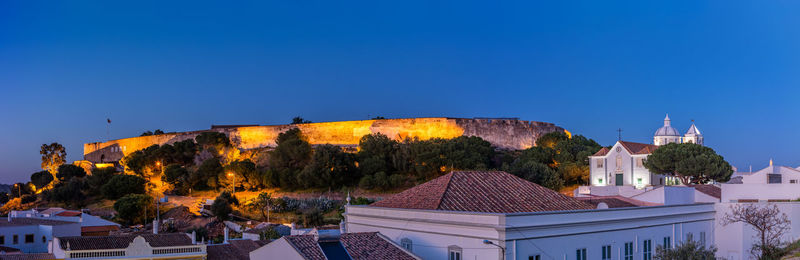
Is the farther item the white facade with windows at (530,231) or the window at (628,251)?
the window at (628,251)

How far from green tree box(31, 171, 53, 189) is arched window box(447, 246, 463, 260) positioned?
61755 mm

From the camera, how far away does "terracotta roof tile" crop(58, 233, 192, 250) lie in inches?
862

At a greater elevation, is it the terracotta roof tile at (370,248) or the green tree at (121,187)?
the terracotta roof tile at (370,248)

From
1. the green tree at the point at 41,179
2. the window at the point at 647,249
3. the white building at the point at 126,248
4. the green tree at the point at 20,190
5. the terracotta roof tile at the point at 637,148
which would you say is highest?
the terracotta roof tile at the point at 637,148

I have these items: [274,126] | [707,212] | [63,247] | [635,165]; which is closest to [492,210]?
[707,212]

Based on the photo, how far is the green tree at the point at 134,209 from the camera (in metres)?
43.0

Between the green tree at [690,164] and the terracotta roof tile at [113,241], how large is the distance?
28.0m

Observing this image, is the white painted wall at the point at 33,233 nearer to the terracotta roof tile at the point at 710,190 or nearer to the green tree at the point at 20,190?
the terracotta roof tile at the point at 710,190

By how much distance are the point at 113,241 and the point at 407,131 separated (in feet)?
132

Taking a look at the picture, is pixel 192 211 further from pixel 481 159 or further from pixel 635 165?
pixel 635 165

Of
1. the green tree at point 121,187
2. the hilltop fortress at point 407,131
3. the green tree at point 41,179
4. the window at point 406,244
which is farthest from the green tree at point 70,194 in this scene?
the window at point 406,244

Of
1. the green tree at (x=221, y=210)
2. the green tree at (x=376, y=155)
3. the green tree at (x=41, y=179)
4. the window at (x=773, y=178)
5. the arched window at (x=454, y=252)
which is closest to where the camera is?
the arched window at (x=454, y=252)

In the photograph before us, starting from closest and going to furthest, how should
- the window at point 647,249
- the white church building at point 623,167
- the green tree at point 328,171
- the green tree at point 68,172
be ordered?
1. the window at point 647,249
2. the white church building at point 623,167
3. the green tree at point 328,171
4. the green tree at point 68,172

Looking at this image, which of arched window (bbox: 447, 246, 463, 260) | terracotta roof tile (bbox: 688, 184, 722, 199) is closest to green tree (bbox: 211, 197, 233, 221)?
terracotta roof tile (bbox: 688, 184, 722, 199)
